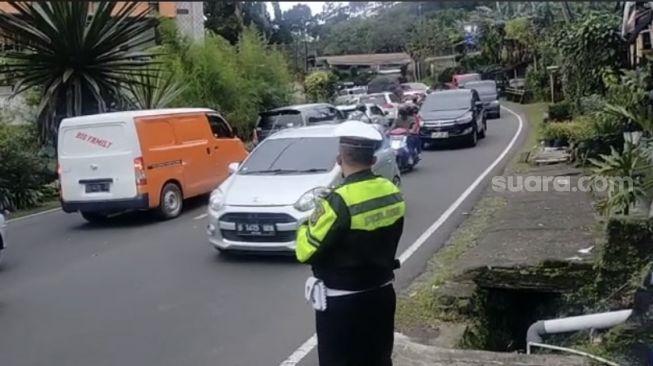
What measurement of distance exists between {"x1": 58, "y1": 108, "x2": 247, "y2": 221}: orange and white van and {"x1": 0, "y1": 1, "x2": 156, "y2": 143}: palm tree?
5.26m

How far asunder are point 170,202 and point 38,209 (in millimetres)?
3903

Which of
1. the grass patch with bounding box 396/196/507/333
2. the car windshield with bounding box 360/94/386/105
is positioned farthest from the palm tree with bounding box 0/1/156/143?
the car windshield with bounding box 360/94/386/105

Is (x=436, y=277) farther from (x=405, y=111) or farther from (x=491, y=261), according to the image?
(x=405, y=111)

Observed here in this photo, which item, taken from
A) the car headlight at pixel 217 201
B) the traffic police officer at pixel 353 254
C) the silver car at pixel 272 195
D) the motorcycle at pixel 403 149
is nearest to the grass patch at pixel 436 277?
the silver car at pixel 272 195

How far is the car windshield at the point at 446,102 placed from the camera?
23172mm

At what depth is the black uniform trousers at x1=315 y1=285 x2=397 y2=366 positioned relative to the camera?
3902mm

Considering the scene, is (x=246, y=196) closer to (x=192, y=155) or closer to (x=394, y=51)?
(x=192, y=155)

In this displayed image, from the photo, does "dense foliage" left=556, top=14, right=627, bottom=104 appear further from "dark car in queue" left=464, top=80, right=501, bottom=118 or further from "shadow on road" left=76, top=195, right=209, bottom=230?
"shadow on road" left=76, top=195, right=209, bottom=230

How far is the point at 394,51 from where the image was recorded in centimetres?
3991

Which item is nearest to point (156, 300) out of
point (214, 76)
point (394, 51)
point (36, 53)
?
point (36, 53)

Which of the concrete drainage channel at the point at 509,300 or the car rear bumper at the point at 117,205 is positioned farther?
the car rear bumper at the point at 117,205

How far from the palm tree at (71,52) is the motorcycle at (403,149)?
5.99m

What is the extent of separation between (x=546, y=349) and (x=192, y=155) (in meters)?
9.01

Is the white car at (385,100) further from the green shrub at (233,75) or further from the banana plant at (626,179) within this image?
the banana plant at (626,179)
